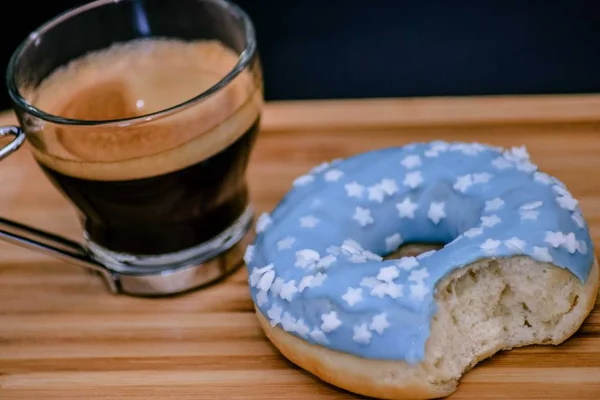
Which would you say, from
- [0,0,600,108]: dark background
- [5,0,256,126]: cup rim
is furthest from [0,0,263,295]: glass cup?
[0,0,600,108]: dark background

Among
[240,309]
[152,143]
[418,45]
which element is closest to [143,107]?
[152,143]

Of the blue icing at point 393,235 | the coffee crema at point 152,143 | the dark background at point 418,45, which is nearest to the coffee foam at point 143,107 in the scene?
the coffee crema at point 152,143

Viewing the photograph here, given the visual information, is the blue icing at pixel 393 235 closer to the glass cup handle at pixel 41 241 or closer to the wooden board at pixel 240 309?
the wooden board at pixel 240 309

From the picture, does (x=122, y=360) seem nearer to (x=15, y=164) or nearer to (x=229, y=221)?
(x=229, y=221)

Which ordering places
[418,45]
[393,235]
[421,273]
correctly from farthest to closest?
1. [418,45]
2. [393,235]
3. [421,273]

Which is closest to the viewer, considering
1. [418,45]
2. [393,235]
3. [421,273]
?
[421,273]

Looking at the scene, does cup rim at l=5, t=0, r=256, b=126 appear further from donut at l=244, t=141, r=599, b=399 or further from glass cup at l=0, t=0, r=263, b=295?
donut at l=244, t=141, r=599, b=399

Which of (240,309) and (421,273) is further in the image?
(240,309)

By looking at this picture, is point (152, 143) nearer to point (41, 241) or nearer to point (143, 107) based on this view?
point (143, 107)
